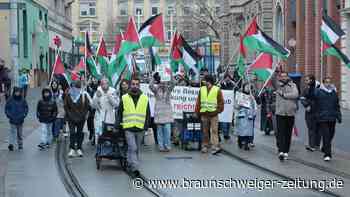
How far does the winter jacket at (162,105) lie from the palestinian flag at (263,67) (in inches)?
89.9

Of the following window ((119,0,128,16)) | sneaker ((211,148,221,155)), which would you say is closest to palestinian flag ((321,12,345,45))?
sneaker ((211,148,221,155))

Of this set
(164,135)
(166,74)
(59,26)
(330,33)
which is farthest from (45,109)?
(59,26)

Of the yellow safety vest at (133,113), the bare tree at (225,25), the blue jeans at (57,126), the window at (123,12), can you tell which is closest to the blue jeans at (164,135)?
the blue jeans at (57,126)

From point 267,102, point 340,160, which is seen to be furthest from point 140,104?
point 267,102

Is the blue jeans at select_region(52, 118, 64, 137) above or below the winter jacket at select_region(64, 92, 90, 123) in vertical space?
below

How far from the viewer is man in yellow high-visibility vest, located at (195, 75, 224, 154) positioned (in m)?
18.8

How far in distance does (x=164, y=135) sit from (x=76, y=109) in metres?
2.65

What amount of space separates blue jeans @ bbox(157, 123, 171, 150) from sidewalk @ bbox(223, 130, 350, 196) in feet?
4.96

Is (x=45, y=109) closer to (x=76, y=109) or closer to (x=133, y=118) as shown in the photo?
(x=76, y=109)

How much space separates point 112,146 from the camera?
52.8ft

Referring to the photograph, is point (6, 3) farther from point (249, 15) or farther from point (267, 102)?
point (267, 102)

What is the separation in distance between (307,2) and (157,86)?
2280 cm

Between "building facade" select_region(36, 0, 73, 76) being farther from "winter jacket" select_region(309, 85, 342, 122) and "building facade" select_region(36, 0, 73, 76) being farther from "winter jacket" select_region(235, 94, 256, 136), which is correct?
"winter jacket" select_region(309, 85, 342, 122)

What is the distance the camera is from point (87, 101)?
60.9ft
